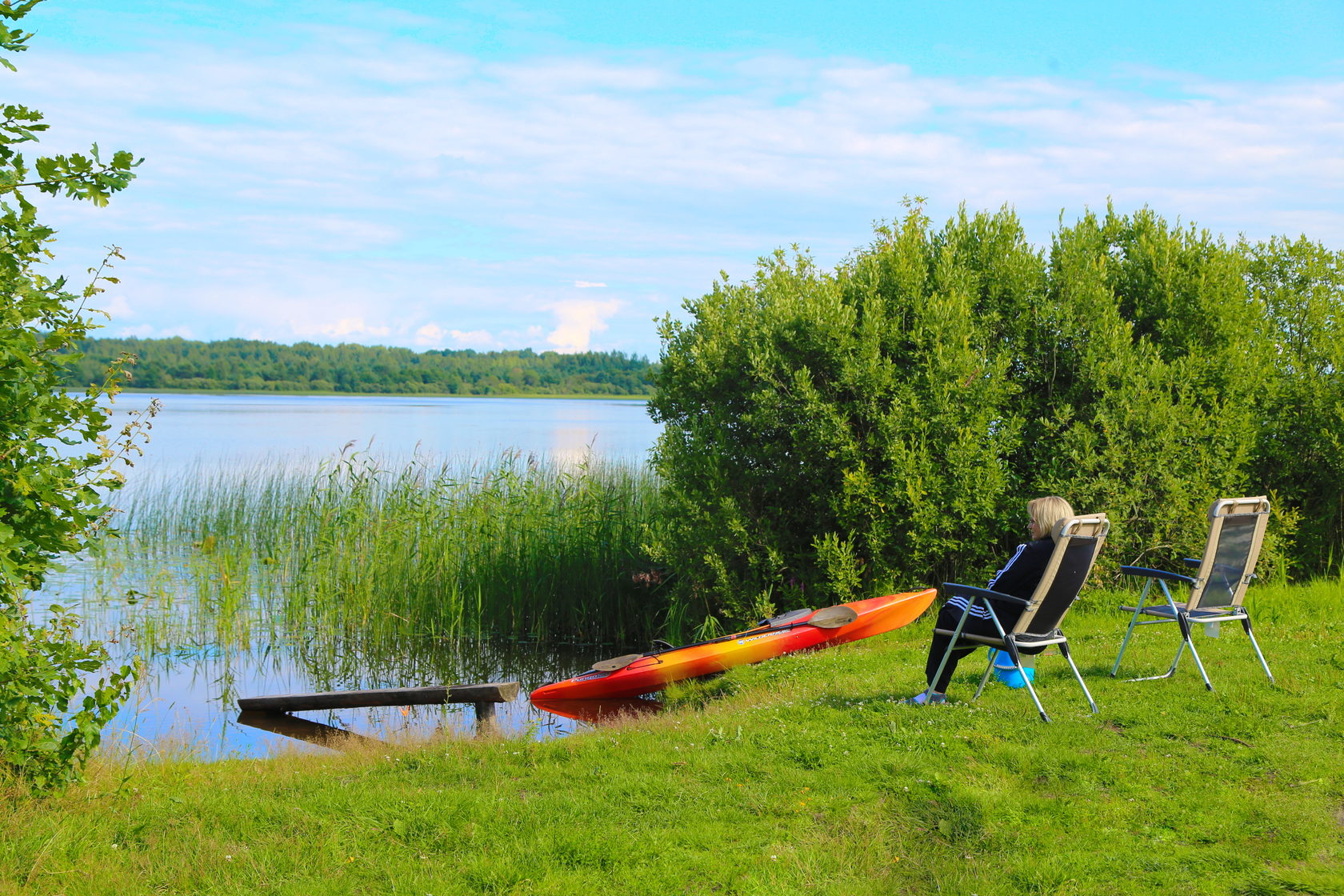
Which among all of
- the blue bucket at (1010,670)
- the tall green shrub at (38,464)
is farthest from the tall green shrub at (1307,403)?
the tall green shrub at (38,464)

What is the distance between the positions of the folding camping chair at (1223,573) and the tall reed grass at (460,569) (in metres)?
6.15

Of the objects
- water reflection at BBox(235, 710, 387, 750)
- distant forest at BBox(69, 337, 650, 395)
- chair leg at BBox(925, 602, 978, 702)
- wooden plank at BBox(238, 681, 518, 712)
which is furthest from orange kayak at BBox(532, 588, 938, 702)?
distant forest at BBox(69, 337, 650, 395)

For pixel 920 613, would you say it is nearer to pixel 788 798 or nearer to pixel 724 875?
pixel 788 798

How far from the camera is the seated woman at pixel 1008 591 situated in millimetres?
5715

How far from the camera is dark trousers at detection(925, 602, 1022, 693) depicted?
A: 18.8 feet

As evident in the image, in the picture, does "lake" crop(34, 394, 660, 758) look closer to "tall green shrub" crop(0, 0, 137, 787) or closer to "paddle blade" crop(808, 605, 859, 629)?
"tall green shrub" crop(0, 0, 137, 787)

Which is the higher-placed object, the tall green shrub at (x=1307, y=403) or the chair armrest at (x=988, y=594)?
the tall green shrub at (x=1307, y=403)

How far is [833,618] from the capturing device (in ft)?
27.5

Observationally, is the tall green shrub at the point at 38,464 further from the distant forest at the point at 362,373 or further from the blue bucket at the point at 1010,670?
the distant forest at the point at 362,373

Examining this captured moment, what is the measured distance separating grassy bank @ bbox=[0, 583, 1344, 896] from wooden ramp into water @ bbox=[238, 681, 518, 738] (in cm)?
129

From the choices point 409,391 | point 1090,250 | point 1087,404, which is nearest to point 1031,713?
point 1087,404

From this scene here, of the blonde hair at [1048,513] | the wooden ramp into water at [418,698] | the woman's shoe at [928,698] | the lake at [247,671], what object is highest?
the blonde hair at [1048,513]

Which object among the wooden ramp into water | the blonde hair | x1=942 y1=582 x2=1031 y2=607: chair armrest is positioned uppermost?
the blonde hair

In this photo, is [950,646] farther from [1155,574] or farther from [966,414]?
[966,414]
